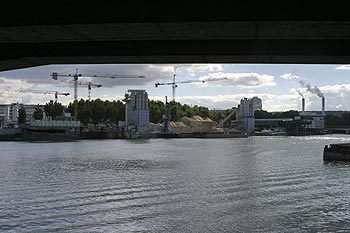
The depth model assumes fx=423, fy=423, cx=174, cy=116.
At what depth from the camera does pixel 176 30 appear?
11242mm

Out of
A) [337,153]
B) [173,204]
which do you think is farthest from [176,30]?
[337,153]

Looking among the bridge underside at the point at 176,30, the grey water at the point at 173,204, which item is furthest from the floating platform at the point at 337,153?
the bridge underside at the point at 176,30

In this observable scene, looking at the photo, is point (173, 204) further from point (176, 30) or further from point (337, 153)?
point (337, 153)

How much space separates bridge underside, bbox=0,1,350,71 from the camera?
32.9 feet

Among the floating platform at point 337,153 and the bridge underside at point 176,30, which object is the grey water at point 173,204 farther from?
the floating platform at point 337,153

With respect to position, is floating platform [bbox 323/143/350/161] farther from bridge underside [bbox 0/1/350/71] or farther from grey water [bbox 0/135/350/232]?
bridge underside [bbox 0/1/350/71]

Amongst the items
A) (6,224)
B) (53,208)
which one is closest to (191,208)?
(53,208)

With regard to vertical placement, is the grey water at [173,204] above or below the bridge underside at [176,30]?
below

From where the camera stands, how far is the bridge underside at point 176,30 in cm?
1002

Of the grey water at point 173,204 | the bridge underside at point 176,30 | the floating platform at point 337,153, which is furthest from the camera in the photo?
the floating platform at point 337,153

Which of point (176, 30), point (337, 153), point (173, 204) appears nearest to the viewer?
point (176, 30)

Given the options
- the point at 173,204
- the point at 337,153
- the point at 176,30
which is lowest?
the point at 173,204

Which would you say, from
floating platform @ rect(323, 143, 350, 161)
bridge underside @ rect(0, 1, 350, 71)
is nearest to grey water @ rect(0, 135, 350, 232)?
bridge underside @ rect(0, 1, 350, 71)

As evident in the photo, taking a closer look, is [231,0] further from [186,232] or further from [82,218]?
[82,218]
